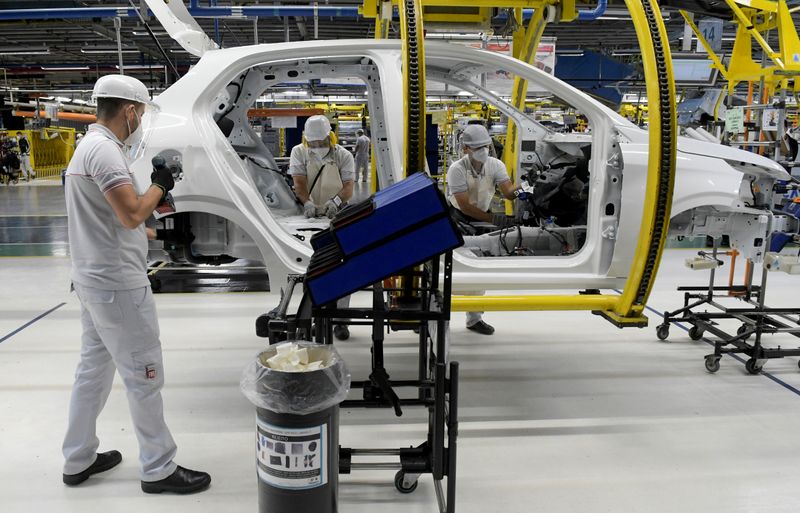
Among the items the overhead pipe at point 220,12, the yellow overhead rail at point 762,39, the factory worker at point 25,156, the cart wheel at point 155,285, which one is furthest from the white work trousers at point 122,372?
the factory worker at point 25,156

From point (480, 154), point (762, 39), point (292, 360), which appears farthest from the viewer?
point (762, 39)

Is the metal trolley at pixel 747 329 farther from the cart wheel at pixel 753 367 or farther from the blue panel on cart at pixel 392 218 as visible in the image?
the blue panel on cart at pixel 392 218

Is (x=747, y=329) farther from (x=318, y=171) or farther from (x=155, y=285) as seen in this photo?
(x=155, y=285)

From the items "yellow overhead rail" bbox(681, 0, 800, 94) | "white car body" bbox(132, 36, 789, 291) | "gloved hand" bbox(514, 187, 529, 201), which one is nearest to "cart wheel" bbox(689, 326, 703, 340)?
"white car body" bbox(132, 36, 789, 291)

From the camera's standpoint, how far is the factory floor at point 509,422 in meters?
2.71

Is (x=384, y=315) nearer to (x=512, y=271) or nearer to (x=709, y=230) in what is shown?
(x=512, y=271)

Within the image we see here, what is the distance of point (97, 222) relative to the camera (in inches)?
Result: 96.7

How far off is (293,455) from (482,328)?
10.3 feet

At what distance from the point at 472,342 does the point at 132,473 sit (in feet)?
8.80

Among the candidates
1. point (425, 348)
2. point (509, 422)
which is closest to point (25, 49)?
point (425, 348)

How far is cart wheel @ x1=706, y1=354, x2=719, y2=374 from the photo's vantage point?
4195mm

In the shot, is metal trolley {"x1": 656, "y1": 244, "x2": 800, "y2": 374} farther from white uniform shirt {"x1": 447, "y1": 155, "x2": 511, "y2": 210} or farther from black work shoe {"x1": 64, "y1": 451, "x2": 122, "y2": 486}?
black work shoe {"x1": 64, "y1": 451, "x2": 122, "y2": 486}

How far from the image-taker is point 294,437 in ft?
6.83

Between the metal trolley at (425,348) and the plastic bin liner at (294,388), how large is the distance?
267 mm
